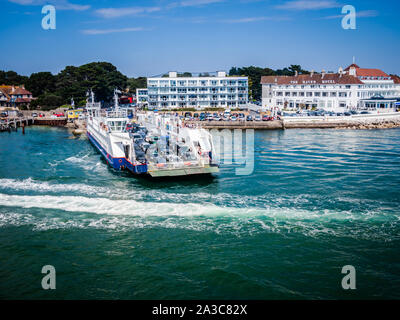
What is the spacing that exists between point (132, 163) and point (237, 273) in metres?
16.8

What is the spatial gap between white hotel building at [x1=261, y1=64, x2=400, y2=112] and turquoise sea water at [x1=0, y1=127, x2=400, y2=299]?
189 ft

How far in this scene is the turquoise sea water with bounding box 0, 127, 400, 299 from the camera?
13.6 metres

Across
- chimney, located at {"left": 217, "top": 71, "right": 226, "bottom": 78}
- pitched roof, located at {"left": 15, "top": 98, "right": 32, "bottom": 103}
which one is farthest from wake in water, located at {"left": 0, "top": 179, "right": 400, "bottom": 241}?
pitched roof, located at {"left": 15, "top": 98, "right": 32, "bottom": 103}

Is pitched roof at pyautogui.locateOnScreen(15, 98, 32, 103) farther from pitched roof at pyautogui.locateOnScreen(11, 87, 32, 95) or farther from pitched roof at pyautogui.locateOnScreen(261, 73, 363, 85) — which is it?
pitched roof at pyautogui.locateOnScreen(261, 73, 363, 85)

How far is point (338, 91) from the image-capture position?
82625 mm

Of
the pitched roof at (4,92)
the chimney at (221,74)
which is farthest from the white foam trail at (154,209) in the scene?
the pitched roof at (4,92)

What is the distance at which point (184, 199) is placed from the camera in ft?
75.0

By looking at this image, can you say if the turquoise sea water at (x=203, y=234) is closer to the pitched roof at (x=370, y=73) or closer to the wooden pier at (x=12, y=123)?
the wooden pier at (x=12, y=123)

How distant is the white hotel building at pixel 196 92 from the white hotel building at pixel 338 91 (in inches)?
371

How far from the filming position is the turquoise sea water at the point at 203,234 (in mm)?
13617

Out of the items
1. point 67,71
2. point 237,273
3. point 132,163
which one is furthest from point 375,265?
point 67,71

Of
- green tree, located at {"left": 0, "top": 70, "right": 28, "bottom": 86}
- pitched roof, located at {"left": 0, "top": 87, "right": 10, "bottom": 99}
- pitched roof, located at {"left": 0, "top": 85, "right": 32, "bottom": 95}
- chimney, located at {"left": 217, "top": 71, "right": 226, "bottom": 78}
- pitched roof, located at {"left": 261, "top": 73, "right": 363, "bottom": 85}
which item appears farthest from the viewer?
green tree, located at {"left": 0, "top": 70, "right": 28, "bottom": 86}

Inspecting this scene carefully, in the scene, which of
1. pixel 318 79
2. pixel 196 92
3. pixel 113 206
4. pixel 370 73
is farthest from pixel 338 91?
pixel 113 206
